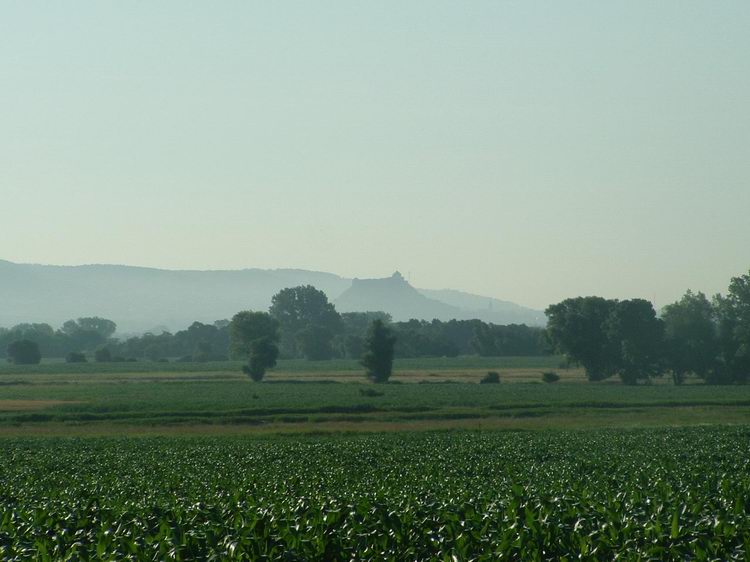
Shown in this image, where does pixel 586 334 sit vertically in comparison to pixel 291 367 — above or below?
above

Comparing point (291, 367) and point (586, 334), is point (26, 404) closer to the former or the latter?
point (586, 334)

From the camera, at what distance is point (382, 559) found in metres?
14.8

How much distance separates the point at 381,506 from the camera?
57.7 feet

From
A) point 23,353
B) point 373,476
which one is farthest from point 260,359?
point 373,476

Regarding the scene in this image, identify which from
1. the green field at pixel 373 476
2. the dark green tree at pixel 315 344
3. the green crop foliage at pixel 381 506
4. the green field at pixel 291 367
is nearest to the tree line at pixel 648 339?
the green field at pixel 291 367

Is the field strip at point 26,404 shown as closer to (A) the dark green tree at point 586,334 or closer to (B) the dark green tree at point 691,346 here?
(A) the dark green tree at point 586,334

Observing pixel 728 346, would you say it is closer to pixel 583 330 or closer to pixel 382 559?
pixel 583 330

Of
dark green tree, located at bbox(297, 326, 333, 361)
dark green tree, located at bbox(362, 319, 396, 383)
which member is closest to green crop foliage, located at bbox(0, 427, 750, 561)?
dark green tree, located at bbox(362, 319, 396, 383)

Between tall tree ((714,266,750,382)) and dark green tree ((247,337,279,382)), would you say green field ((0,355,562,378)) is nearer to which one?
dark green tree ((247,337,279,382))

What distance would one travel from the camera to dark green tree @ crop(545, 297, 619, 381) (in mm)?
124125

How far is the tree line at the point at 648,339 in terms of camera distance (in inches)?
4717

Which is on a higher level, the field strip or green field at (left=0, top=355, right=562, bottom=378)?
green field at (left=0, top=355, right=562, bottom=378)

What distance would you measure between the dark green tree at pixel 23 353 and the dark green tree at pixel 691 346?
331 feet

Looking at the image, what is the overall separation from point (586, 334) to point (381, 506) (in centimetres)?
11112
